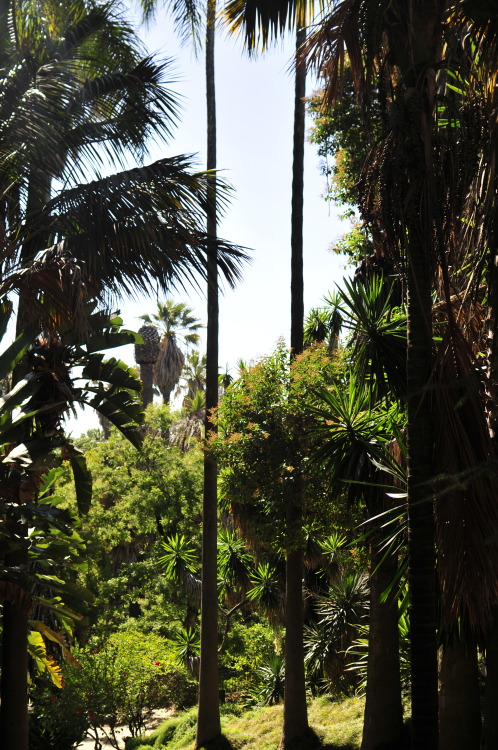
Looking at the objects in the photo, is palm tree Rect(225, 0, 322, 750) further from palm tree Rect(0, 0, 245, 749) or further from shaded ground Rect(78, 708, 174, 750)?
shaded ground Rect(78, 708, 174, 750)

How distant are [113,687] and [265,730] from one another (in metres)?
3.59

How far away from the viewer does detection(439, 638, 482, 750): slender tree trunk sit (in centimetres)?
863

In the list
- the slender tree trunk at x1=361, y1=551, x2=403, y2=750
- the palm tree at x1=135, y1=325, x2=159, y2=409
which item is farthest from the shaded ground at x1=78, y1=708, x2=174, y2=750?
the palm tree at x1=135, y1=325, x2=159, y2=409

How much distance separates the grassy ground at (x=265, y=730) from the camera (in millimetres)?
12789

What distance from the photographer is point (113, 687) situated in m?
16.2

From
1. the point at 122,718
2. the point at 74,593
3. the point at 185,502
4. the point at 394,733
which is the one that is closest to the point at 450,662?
the point at 394,733

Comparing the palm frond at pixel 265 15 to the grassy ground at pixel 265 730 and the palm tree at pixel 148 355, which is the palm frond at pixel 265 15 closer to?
the grassy ground at pixel 265 730

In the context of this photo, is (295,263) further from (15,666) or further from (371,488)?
(15,666)

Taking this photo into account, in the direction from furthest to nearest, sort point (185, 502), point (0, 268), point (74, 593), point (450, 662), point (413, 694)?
point (185, 502), point (74, 593), point (0, 268), point (450, 662), point (413, 694)

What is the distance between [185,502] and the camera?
75.6 feet

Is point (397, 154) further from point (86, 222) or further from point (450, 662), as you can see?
point (450, 662)

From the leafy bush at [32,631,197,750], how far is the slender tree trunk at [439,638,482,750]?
7983 millimetres

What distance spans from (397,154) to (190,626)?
1847cm

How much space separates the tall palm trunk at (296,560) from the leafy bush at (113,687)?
407 cm
